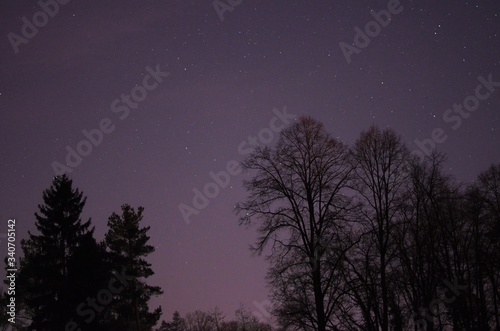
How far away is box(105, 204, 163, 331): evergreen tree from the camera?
4091 cm

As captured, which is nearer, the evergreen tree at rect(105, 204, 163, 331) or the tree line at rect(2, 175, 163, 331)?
the tree line at rect(2, 175, 163, 331)

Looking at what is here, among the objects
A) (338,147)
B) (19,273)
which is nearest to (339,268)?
(338,147)

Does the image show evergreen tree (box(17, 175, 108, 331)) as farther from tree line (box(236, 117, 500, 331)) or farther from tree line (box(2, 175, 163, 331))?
tree line (box(236, 117, 500, 331))

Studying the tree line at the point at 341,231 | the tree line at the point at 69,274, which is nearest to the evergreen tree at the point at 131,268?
the tree line at the point at 69,274

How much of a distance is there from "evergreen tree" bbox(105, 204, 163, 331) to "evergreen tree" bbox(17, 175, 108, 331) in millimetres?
6805

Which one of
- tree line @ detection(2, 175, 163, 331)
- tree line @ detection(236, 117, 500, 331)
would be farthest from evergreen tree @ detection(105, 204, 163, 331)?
tree line @ detection(236, 117, 500, 331)

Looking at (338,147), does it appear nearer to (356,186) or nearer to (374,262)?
(356,186)

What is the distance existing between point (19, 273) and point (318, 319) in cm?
3396

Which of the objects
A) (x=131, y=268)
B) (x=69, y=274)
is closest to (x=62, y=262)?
(x=69, y=274)

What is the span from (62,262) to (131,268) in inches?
391

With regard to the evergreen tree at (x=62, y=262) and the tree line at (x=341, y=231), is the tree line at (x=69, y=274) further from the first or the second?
the tree line at (x=341, y=231)

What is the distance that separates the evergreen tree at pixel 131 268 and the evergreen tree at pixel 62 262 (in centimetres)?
680

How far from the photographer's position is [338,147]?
856 inches

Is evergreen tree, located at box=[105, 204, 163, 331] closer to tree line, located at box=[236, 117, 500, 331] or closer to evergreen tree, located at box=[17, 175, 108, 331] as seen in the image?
evergreen tree, located at box=[17, 175, 108, 331]
